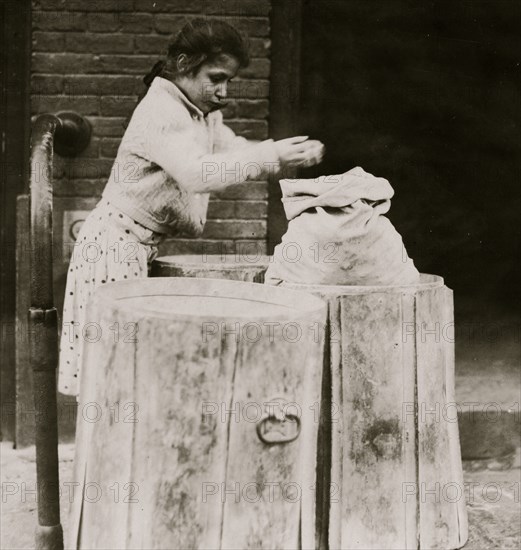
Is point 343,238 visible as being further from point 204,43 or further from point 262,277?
point 204,43

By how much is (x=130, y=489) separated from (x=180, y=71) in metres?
1.74

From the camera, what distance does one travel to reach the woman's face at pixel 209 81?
9.61 feet

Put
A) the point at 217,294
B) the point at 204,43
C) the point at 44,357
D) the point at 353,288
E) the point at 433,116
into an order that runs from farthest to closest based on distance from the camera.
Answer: the point at 433,116, the point at 204,43, the point at 44,357, the point at 217,294, the point at 353,288

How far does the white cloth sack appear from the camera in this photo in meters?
2.30

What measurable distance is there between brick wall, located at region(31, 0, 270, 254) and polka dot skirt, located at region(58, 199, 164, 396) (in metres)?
0.75

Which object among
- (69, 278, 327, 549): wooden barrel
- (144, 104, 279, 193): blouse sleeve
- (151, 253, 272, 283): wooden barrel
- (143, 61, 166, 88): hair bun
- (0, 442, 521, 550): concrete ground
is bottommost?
(0, 442, 521, 550): concrete ground

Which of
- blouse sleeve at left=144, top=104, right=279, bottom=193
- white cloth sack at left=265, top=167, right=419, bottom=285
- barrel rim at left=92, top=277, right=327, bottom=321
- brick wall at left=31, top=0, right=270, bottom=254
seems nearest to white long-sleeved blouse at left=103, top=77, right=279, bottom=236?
blouse sleeve at left=144, top=104, right=279, bottom=193

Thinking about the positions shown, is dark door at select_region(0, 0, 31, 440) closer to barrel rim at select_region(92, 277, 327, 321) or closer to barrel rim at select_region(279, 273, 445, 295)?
barrel rim at select_region(92, 277, 327, 321)

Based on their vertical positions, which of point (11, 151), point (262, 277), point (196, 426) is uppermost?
point (11, 151)

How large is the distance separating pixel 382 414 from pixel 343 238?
0.53 m

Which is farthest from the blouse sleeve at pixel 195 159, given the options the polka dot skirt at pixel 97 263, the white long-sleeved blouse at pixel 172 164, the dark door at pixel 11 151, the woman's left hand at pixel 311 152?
the dark door at pixel 11 151

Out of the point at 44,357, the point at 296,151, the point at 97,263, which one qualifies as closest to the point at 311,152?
the point at 296,151

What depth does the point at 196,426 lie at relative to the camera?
68.7 inches

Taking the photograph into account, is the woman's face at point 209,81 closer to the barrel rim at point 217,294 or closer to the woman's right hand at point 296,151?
the woman's right hand at point 296,151
